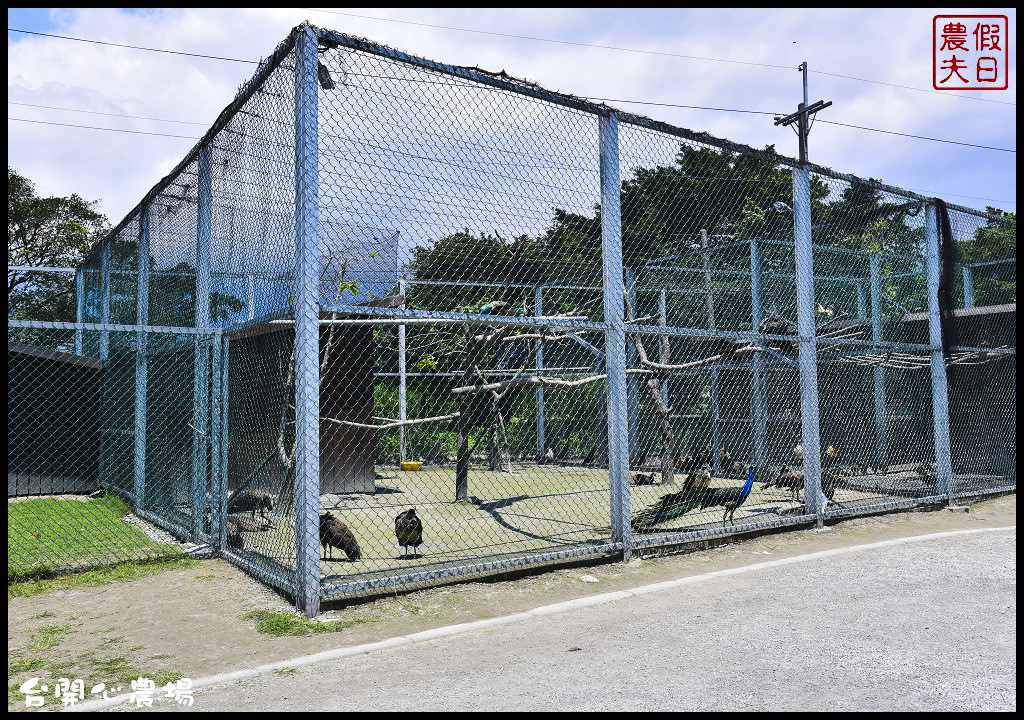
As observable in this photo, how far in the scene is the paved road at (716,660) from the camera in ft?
Answer: 10.3

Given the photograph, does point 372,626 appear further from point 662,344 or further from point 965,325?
point 965,325

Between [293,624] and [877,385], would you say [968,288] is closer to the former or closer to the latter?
[877,385]

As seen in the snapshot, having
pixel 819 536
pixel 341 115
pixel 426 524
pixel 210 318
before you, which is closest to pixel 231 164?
pixel 210 318

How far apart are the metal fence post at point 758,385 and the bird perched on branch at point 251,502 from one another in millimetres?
6815

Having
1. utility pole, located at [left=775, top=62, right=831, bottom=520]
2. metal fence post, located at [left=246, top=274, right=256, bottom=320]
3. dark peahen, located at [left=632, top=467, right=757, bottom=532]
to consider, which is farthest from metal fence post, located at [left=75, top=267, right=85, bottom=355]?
utility pole, located at [left=775, top=62, right=831, bottom=520]

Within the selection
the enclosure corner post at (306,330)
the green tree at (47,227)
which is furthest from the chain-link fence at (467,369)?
the green tree at (47,227)

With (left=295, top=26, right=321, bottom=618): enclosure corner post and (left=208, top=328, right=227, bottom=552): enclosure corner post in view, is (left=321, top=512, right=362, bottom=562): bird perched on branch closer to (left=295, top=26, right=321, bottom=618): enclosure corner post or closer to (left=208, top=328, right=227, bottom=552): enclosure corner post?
(left=295, top=26, right=321, bottom=618): enclosure corner post

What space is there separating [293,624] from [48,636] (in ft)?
4.57

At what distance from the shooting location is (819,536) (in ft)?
22.9

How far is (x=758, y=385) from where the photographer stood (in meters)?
11.1

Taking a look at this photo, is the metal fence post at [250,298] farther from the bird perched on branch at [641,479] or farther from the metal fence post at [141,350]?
the bird perched on branch at [641,479]

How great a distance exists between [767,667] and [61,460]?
1045cm

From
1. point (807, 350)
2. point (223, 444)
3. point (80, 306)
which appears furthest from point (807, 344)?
point (80, 306)

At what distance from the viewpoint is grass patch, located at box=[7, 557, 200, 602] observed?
5.22 meters
